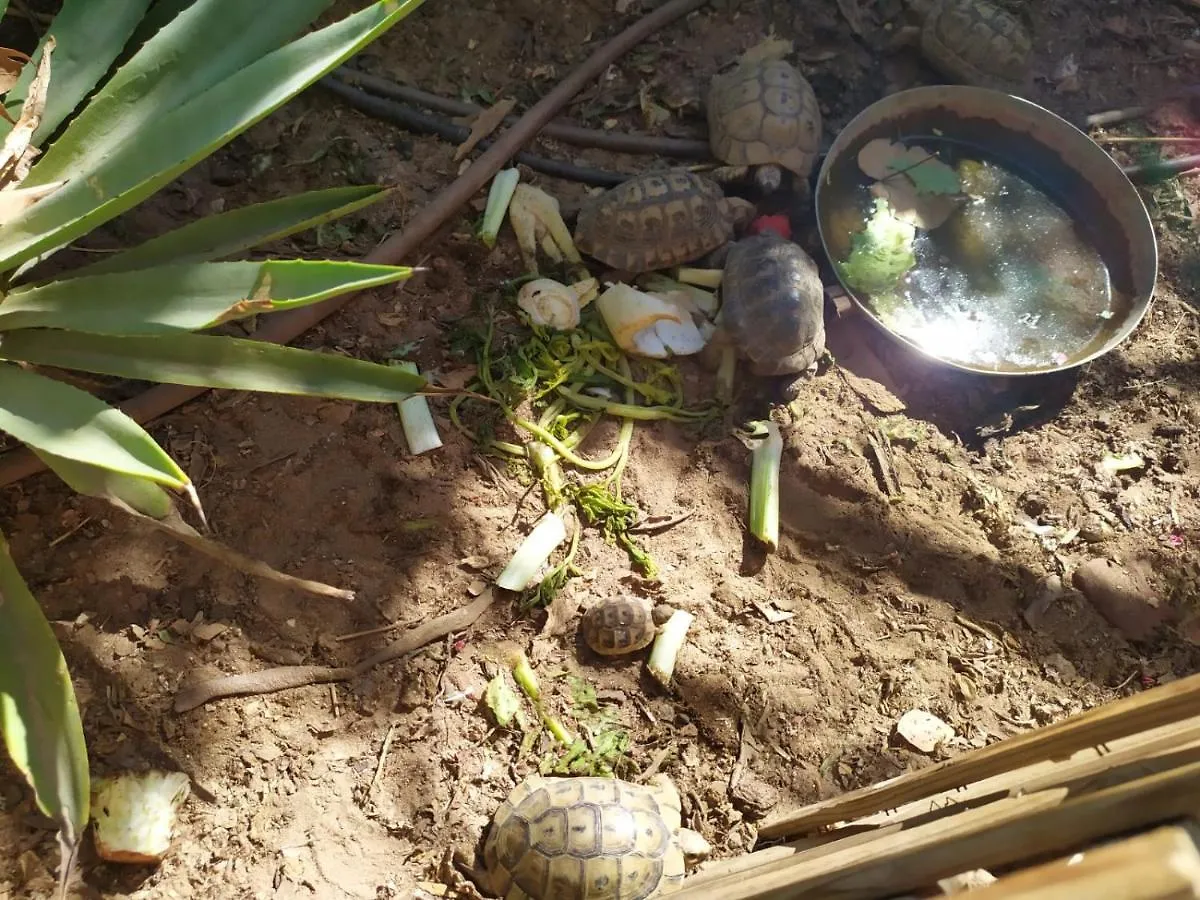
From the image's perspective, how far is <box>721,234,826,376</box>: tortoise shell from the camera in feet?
10.1

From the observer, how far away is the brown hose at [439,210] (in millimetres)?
2426

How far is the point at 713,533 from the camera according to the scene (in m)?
2.80

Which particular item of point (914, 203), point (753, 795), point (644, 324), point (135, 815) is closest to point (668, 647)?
point (753, 795)

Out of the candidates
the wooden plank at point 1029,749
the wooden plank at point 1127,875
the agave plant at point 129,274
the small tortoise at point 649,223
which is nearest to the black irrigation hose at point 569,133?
the small tortoise at point 649,223

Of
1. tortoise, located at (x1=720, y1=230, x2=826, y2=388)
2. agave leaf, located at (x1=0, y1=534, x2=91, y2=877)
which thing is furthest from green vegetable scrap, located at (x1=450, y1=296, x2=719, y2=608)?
agave leaf, located at (x1=0, y1=534, x2=91, y2=877)

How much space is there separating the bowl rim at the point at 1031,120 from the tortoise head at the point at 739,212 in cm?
28

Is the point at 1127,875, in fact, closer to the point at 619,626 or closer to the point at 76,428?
the point at 619,626

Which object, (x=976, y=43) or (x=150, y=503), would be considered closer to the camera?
(x=150, y=503)

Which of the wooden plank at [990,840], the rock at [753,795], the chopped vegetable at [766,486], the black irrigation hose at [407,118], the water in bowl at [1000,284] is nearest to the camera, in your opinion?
the wooden plank at [990,840]

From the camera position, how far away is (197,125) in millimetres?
1997

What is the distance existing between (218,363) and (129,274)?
29 centimetres

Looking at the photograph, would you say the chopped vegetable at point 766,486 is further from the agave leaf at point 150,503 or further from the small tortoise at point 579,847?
the agave leaf at point 150,503

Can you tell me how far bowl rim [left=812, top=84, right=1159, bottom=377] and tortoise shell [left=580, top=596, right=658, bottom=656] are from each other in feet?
5.21

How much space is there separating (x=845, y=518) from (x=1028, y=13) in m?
3.34
